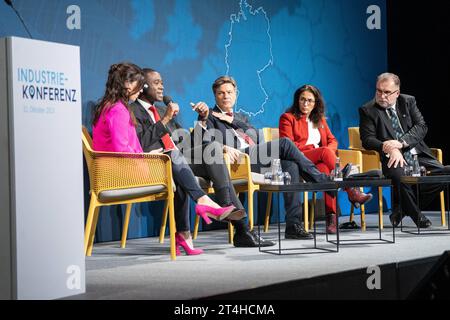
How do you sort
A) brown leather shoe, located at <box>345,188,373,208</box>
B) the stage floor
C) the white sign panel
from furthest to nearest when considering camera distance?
brown leather shoe, located at <box>345,188,373,208</box> → the stage floor → the white sign panel

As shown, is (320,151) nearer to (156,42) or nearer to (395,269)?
(156,42)

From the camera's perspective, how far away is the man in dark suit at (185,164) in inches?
187

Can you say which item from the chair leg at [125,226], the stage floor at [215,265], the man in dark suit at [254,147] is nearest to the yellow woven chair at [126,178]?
the stage floor at [215,265]

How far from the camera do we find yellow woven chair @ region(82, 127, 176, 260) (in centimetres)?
442

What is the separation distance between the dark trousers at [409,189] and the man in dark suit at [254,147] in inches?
24.2

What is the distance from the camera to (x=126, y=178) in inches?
175

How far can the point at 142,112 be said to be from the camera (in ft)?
16.7

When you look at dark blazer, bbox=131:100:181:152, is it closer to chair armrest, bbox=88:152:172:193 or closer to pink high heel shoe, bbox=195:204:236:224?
chair armrest, bbox=88:152:172:193

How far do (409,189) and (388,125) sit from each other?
551 millimetres

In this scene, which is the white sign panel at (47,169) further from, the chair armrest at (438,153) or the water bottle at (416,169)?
the chair armrest at (438,153)

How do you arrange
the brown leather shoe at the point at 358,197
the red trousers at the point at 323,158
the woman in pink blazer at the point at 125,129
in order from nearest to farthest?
the woman in pink blazer at the point at 125,129 < the red trousers at the point at 323,158 < the brown leather shoe at the point at 358,197

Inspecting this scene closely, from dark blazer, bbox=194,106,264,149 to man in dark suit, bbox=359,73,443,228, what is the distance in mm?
974

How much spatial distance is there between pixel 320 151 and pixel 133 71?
176 centimetres

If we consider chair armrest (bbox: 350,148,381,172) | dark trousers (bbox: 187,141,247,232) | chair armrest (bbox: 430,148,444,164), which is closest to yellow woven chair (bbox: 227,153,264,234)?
dark trousers (bbox: 187,141,247,232)
